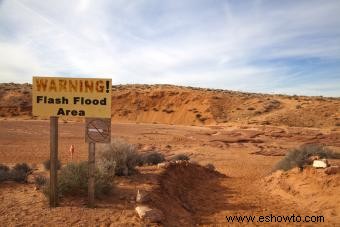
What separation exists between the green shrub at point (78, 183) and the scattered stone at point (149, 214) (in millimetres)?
1296

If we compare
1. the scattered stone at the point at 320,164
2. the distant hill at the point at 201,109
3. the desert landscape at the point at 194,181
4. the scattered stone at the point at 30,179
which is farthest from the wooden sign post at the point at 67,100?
the distant hill at the point at 201,109

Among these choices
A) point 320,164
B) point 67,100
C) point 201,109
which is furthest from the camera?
point 201,109

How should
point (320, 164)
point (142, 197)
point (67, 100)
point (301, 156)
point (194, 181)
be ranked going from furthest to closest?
1. point (194, 181)
2. point (301, 156)
3. point (320, 164)
4. point (142, 197)
5. point (67, 100)

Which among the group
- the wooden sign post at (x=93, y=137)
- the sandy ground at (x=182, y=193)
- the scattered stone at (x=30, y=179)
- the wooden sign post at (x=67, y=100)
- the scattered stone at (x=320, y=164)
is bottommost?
the sandy ground at (x=182, y=193)

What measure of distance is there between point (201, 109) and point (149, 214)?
150ft

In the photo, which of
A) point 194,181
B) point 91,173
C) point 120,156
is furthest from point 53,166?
point 194,181

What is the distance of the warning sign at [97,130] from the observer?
A: 7.77 metres

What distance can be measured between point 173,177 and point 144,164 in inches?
89.6

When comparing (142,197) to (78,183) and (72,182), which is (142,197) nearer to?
(78,183)

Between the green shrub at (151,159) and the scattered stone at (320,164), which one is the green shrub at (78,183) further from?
the scattered stone at (320,164)

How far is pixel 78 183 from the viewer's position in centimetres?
866

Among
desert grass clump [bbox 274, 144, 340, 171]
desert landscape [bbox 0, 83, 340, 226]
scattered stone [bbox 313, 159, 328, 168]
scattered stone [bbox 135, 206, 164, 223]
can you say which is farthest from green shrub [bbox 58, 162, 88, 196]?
desert grass clump [bbox 274, 144, 340, 171]

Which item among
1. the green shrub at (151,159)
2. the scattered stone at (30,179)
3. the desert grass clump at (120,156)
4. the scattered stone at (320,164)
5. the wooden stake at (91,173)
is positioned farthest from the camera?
the green shrub at (151,159)

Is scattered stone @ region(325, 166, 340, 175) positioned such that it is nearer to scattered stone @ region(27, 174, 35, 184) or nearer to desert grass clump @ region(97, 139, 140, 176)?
desert grass clump @ region(97, 139, 140, 176)
